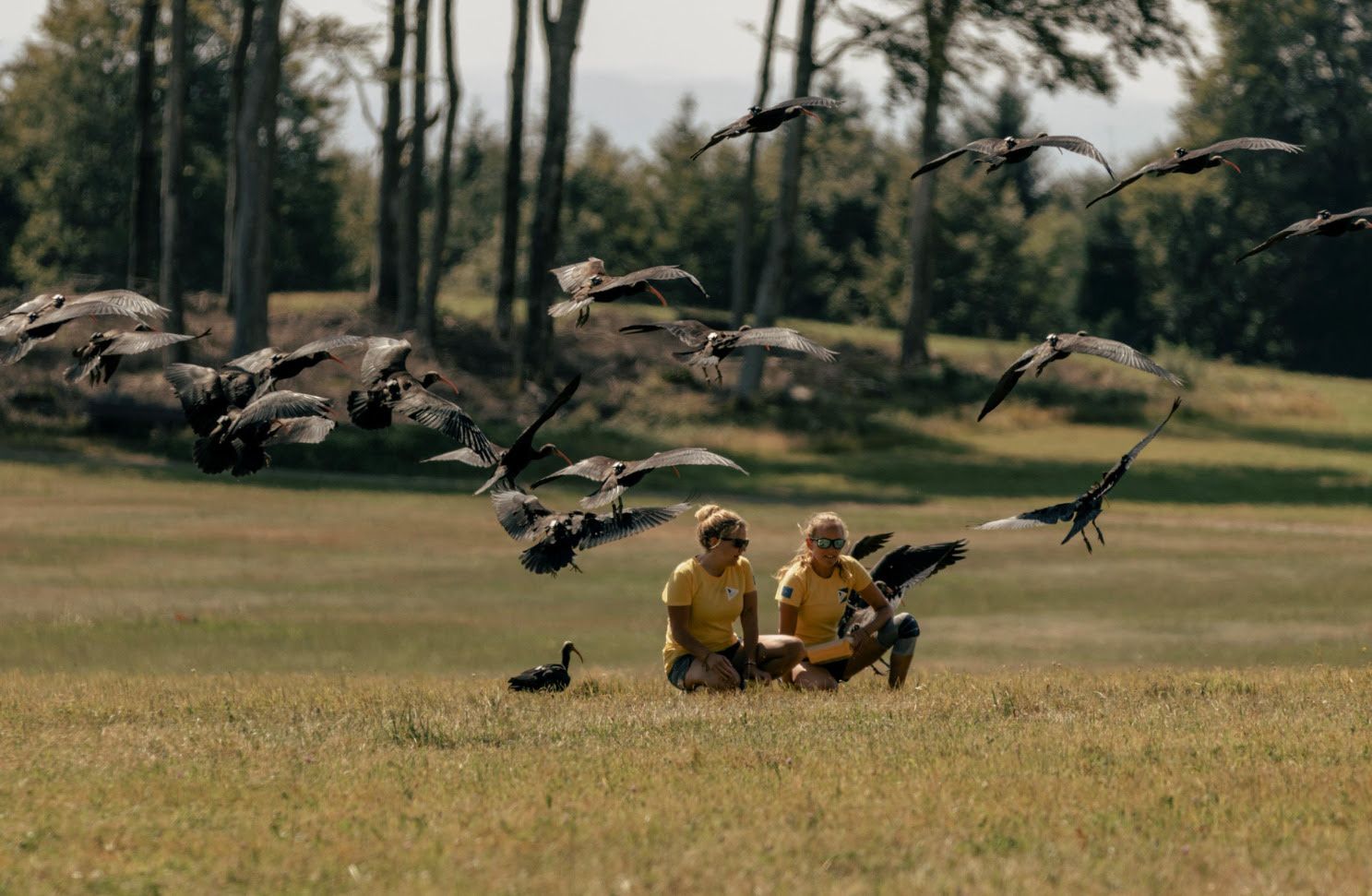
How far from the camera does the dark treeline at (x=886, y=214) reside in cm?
8044

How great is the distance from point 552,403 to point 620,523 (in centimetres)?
84

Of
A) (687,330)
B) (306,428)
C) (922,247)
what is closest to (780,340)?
(687,330)

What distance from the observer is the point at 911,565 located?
1348 centimetres

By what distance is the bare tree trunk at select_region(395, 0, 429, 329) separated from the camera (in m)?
50.1

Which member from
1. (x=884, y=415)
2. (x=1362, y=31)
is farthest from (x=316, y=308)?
(x=1362, y=31)

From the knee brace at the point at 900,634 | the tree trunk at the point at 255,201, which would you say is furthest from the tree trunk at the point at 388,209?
the knee brace at the point at 900,634

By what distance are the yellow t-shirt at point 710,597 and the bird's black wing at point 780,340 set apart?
2.57m

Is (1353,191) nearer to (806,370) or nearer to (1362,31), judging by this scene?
(1362,31)

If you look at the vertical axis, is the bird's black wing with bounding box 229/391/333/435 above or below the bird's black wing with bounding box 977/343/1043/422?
below

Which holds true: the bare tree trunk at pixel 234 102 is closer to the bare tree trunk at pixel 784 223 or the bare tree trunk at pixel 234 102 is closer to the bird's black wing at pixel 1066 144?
the bare tree trunk at pixel 784 223

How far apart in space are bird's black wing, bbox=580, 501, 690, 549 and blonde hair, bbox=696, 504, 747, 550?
1648 millimetres

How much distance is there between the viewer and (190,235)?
79750 millimetres

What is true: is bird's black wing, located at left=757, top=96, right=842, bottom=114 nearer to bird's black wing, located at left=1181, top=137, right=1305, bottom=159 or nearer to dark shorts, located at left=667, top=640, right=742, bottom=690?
bird's black wing, located at left=1181, top=137, right=1305, bottom=159

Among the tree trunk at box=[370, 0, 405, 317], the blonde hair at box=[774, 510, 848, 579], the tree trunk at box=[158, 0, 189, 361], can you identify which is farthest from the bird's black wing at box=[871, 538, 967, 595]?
the tree trunk at box=[370, 0, 405, 317]
